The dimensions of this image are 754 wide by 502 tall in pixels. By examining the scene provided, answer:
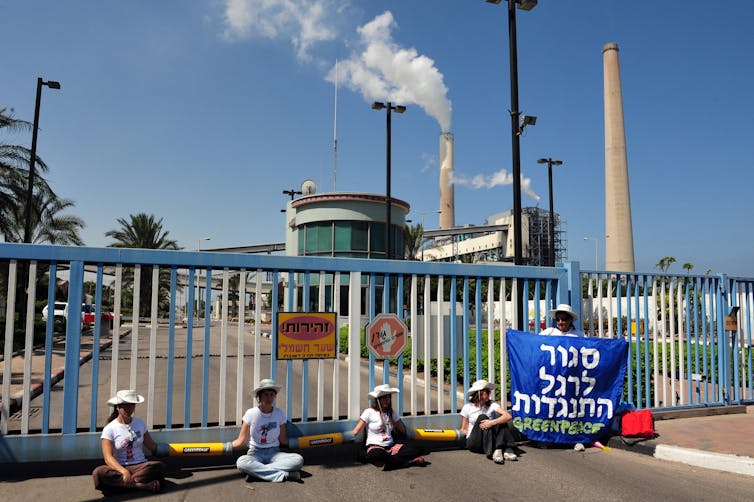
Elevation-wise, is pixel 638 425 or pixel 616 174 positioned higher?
pixel 616 174

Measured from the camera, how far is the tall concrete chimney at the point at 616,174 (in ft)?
198

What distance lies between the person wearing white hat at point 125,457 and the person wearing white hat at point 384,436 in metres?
2.11

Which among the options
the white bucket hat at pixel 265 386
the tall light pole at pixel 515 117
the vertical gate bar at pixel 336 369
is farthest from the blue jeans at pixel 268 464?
the tall light pole at pixel 515 117

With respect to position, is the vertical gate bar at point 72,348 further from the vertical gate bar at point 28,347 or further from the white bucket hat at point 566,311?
the white bucket hat at point 566,311

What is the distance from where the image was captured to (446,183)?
116m

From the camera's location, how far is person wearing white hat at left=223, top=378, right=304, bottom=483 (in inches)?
220

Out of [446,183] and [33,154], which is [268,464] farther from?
[446,183]

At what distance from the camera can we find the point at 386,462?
19.7 ft

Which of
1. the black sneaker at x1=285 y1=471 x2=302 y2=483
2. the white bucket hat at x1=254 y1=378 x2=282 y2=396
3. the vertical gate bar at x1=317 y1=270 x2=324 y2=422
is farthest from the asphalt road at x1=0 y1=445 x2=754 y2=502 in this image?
the white bucket hat at x1=254 y1=378 x2=282 y2=396

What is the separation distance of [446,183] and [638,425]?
4337 inches

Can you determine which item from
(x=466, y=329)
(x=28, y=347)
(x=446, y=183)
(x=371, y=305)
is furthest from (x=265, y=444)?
(x=446, y=183)

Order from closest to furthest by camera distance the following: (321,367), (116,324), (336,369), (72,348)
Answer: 1. (116,324)
2. (72,348)
3. (336,369)
4. (321,367)

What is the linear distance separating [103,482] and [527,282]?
5629mm

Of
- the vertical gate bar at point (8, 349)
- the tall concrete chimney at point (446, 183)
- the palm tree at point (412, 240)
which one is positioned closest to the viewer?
the vertical gate bar at point (8, 349)
